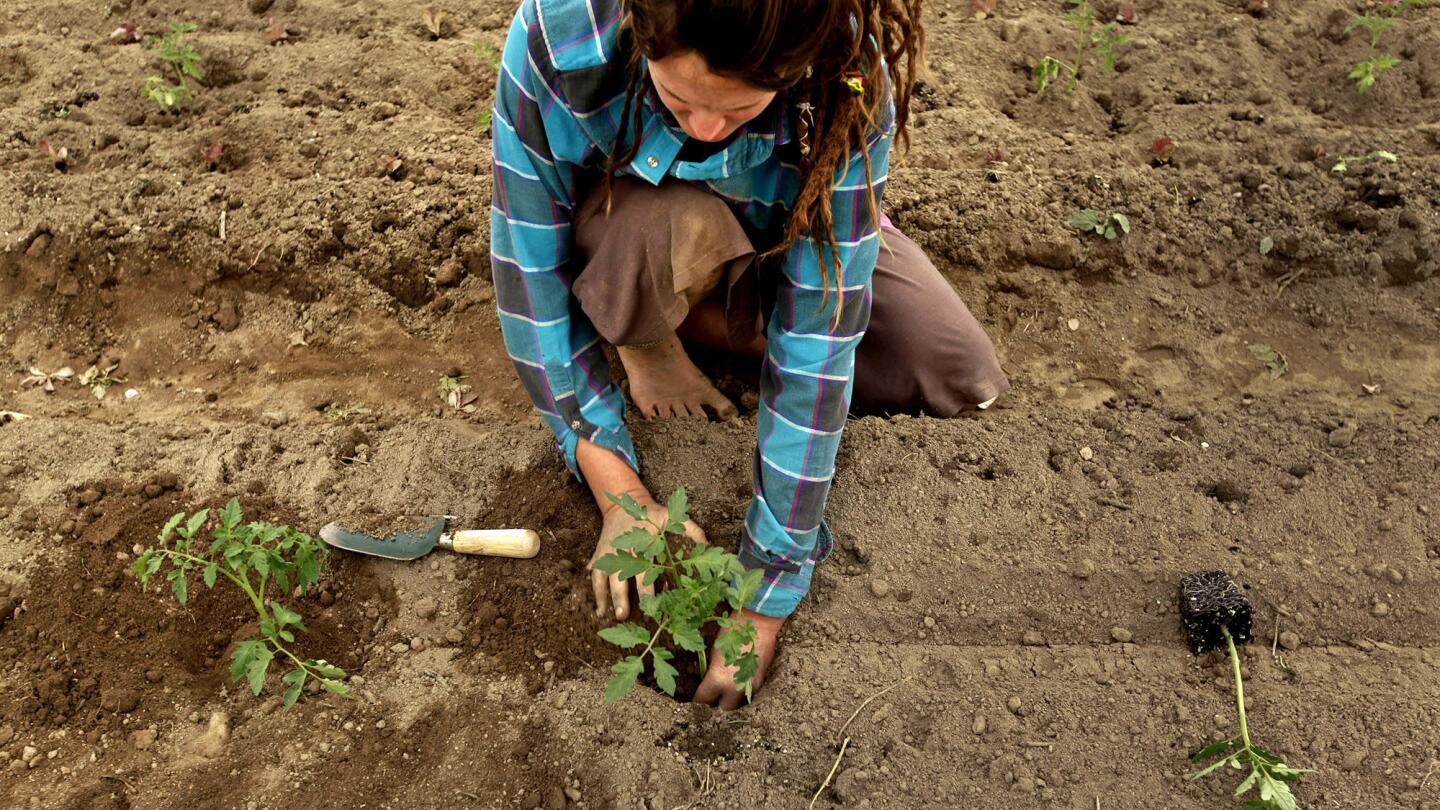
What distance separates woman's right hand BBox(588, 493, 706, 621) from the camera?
2041mm

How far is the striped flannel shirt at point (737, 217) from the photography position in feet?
5.62

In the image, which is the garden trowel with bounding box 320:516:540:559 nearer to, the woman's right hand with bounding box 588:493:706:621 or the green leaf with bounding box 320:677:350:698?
the woman's right hand with bounding box 588:493:706:621

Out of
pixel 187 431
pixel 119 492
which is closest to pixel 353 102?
pixel 187 431

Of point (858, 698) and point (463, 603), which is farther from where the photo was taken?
point (463, 603)

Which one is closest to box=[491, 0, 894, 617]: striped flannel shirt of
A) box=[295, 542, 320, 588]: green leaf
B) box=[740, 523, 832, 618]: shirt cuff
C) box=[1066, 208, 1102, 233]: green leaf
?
box=[740, 523, 832, 618]: shirt cuff

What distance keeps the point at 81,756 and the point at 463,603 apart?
0.68 meters

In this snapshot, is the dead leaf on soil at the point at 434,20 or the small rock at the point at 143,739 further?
the dead leaf on soil at the point at 434,20

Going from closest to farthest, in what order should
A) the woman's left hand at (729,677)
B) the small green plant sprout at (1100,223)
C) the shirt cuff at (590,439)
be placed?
the woman's left hand at (729,677), the shirt cuff at (590,439), the small green plant sprout at (1100,223)

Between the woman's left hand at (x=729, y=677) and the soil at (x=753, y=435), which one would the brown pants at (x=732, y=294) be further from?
the woman's left hand at (x=729, y=677)

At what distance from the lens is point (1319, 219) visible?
287 cm

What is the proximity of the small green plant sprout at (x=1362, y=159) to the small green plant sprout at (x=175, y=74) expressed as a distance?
327 cm

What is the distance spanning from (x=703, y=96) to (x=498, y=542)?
1044 millimetres

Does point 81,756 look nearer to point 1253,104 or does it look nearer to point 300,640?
point 300,640

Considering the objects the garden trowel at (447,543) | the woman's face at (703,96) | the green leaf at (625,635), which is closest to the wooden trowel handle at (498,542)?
the garden trowel at (447,543)
